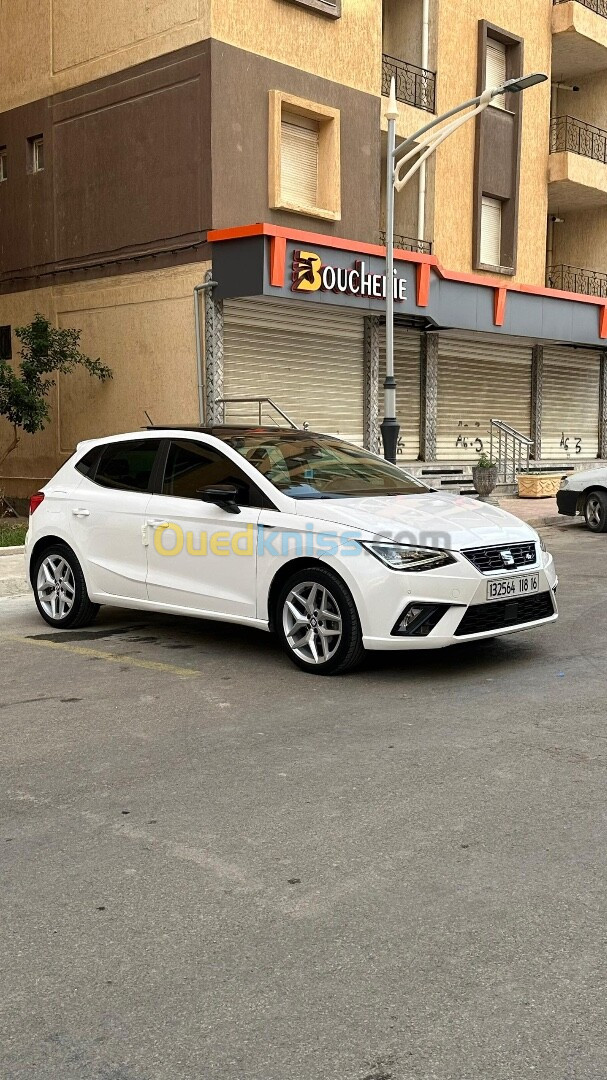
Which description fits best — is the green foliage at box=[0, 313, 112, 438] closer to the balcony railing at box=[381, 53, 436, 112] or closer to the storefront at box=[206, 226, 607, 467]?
the storefront at box=[206, 226, 607, 467]

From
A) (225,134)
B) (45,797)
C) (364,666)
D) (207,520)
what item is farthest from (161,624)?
(225,134)

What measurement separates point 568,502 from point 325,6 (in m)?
10.2

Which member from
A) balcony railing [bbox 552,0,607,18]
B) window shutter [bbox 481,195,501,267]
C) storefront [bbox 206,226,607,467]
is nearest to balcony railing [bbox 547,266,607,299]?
storefront [bbox 206,226,607,467]

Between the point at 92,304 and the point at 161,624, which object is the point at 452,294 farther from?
the point at 161,624

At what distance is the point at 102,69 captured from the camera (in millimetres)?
20719

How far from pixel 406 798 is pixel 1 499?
17.3m

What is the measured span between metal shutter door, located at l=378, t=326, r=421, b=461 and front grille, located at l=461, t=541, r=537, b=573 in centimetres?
1682

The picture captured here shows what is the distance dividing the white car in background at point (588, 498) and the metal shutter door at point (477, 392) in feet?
26.7

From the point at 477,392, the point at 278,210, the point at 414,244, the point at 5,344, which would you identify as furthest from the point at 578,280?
the point at 5,344

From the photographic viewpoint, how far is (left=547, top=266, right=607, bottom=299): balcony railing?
29.8 metres

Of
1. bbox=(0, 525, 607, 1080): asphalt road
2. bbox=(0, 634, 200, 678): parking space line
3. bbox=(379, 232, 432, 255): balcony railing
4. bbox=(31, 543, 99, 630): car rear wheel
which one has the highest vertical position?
bbox=(379, 232, 432, 255): balcony railing

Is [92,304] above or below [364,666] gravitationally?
above

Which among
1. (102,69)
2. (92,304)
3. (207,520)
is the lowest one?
(207,520)

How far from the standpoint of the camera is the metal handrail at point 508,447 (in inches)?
1030
